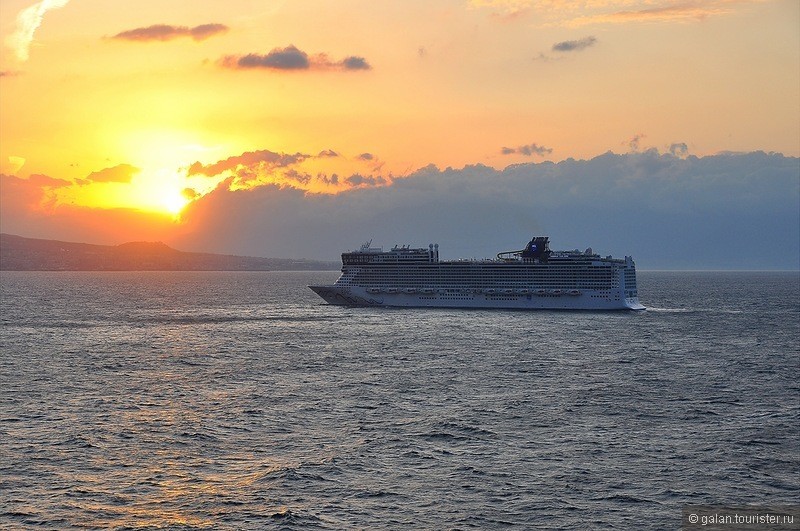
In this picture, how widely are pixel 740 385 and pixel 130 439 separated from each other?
47.7 metres

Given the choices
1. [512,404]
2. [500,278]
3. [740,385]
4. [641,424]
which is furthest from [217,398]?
[500,278]

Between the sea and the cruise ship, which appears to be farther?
the cruise ship

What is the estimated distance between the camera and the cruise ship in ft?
529

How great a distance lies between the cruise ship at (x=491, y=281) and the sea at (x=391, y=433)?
57725 millimetres

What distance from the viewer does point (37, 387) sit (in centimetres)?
6625

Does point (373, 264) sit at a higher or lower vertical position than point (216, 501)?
higher

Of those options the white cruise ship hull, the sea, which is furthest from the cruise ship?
the sea

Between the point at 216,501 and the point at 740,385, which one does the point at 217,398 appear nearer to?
the point at 216,501

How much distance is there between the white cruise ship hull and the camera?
160 meters

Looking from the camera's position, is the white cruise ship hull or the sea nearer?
the sea

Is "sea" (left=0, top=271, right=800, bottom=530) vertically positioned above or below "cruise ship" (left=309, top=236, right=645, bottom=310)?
below

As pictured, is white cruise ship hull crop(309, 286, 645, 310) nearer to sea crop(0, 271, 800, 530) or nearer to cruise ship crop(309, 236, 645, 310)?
cruise ship crop(309, 236, 645, 310)

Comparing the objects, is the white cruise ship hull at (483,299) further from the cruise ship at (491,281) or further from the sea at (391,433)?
the sea at (391,433)

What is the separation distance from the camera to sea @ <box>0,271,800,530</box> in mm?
37625
